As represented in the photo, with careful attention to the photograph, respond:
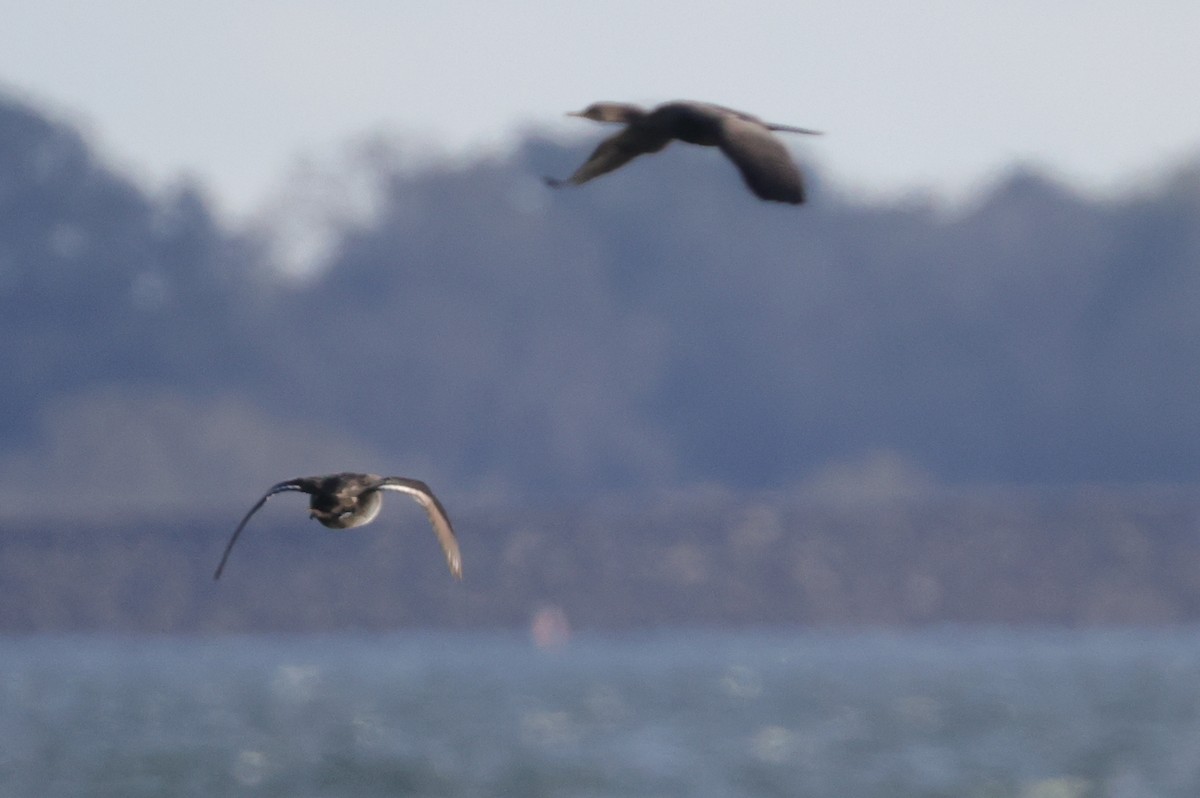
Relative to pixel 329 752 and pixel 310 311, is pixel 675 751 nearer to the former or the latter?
pixel 329 752

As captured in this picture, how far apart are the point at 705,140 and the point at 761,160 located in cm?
65

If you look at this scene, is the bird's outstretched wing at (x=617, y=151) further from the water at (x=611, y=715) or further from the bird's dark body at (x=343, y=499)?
the water at (x=611, y=715)

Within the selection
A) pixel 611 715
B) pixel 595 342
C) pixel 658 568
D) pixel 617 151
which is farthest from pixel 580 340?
pixel 617 151

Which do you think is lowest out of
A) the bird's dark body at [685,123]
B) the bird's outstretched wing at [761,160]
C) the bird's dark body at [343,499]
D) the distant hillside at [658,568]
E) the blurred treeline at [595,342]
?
the bird's dark body at [343,499]

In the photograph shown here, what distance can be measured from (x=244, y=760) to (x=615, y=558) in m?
34.4

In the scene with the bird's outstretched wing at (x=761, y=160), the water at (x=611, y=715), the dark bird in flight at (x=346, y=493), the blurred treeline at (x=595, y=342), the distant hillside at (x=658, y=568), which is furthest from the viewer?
the blurred treeline at (x=595, y=342)

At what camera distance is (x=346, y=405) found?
108438 mm

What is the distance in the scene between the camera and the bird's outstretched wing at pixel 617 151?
6.70 m

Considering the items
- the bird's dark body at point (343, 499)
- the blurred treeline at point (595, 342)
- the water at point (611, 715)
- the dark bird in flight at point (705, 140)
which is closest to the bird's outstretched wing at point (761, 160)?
the dark bird in flight at point (705, 140)

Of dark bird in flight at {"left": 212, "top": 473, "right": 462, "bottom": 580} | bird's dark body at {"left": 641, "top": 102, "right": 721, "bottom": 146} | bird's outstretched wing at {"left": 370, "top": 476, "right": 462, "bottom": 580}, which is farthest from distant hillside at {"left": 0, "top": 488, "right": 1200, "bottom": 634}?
dark bird in flight at {"left": 212, "top": 473, "right": 462, "bottom": 580}

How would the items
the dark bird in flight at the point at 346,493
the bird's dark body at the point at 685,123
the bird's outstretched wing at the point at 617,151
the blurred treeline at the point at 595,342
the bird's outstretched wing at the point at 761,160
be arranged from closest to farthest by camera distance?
the bird's outstretched wing at the point at 761,160 < the dark bird in flight at the point at 346,493 < the bird's dark body at the point at 685,123 < the bird's outstretched wing at the point at 617,151 < the blurred treeline at the point at 595,342

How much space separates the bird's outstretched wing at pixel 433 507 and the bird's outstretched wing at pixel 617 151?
3.33ft

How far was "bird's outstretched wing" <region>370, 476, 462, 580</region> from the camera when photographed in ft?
18.9

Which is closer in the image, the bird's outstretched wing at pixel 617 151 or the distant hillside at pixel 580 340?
the bird's outstretched wing at pixel 617 151
